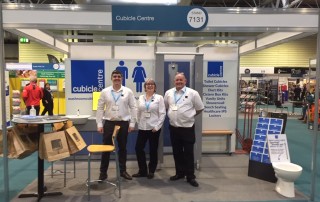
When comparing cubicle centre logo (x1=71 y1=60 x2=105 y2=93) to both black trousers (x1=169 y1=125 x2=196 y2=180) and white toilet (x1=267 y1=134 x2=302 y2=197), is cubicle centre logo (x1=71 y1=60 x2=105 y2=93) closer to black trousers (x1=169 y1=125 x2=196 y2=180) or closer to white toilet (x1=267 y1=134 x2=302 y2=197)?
black trousers (x1=169 y1=125 x2=196 y2=180)

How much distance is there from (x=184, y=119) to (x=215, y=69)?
2.03 metres

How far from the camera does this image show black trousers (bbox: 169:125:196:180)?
4.03m

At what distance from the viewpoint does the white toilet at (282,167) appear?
3646 millimetres

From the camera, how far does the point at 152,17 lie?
3314 mm

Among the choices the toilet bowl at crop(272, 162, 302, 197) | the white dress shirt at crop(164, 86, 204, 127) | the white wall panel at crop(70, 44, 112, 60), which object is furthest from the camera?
the white wall panel at crop(70, 44, 112, 60)

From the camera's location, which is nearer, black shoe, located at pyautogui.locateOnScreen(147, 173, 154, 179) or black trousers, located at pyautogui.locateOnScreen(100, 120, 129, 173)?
black trousers, located at pyautogui.locateOnScreen(100, 120, 129, 173)

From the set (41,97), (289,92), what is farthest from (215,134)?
(289,92)

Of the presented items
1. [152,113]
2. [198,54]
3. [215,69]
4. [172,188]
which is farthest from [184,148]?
[215,69]

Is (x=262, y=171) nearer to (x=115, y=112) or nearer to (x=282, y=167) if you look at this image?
(x=282, y=167)

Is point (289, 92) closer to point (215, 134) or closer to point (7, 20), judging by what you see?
point (215, 134)

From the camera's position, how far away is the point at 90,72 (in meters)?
5.40

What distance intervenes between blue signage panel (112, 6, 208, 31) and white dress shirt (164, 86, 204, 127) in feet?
3.40

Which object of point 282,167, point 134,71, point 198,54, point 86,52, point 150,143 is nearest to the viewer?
point 282,167

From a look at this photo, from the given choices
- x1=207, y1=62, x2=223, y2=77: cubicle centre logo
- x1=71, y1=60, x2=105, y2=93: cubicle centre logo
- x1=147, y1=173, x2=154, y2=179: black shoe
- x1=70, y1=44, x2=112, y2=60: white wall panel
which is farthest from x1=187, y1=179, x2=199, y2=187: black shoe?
x1=70, y1=44, x2=112, y2=60: white wall panel
